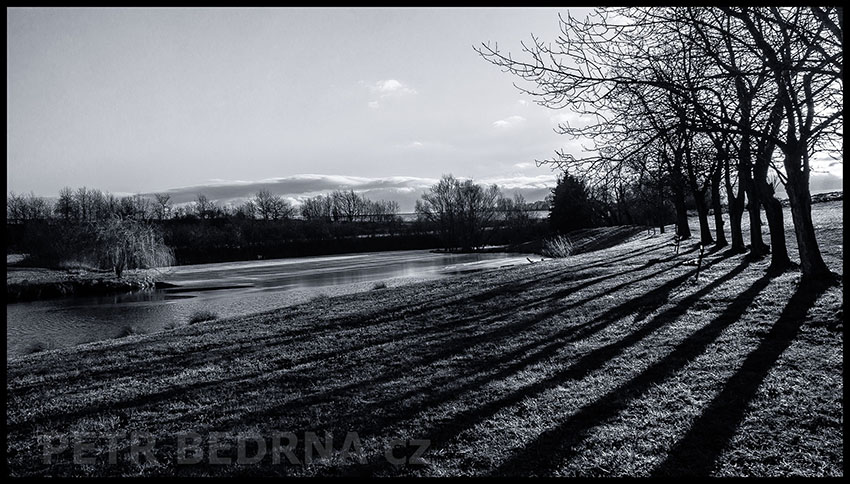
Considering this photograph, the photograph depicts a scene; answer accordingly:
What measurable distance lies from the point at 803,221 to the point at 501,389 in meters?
8.89

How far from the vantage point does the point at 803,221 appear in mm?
10359

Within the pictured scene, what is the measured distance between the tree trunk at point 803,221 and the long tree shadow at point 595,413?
3.36 m

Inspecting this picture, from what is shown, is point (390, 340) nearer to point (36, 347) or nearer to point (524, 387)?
point (524, 387)

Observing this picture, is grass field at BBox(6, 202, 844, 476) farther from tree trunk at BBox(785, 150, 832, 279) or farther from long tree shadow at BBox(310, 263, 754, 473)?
tree trunk at BBox(785, 150, 832, 279)

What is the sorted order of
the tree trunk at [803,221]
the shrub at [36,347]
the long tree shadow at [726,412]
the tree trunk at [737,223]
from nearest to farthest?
the long tree shadow at [726,412] → the tree trunk at [803,221] → the shrub at [36,347] → the tree trunk at [737,223]

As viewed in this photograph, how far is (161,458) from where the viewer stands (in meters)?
4.48

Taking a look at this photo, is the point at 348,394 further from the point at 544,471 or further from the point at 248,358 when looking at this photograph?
the point at 248,358

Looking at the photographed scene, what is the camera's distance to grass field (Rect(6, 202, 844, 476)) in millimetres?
4137

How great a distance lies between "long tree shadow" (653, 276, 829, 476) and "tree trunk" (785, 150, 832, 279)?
9.72 ft

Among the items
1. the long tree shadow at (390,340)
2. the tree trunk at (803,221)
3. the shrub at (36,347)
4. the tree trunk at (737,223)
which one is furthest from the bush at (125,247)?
the tree trunk at (803,221)

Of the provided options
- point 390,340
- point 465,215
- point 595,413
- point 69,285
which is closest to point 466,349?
point 390,340

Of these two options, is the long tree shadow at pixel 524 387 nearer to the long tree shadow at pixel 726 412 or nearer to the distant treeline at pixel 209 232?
the long tree shadow at pixel 726 412

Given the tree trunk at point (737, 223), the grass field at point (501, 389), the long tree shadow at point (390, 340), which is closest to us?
the grass field at point (501, 389)

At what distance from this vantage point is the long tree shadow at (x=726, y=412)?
384 centimetres
